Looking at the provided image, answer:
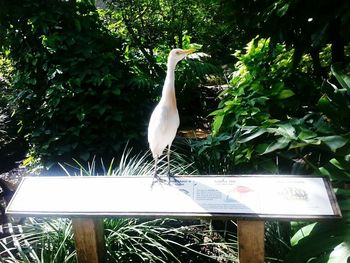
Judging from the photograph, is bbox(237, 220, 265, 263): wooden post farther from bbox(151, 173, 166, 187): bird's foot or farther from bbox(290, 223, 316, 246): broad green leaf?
bbox(151, 173, 166, 187): bird's foot

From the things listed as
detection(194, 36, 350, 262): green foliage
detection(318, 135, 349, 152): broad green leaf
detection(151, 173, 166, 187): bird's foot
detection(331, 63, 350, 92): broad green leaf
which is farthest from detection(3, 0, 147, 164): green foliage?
detection(318, 135, 349, 152): broad green leaf

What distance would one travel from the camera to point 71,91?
12.4 ft

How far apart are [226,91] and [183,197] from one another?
1921mm

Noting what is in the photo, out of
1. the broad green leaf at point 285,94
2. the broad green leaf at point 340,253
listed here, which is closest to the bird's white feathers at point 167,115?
the broad green leaf at point 340,253

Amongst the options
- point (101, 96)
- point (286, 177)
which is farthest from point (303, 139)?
point (101, 96)

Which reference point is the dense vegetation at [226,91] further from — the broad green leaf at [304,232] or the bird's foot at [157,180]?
the bird's foot at [157,180]

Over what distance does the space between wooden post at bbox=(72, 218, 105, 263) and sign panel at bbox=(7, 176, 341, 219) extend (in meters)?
0.17

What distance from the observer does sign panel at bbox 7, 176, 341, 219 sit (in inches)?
71.7

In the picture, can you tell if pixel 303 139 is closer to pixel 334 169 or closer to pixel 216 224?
pixel 334 169

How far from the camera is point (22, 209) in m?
1.97

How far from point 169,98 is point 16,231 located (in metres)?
2.04

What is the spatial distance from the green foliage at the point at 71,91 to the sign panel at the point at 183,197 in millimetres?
1580

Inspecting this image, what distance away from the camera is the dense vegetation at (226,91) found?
2402mm

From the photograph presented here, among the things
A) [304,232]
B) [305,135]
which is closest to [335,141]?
[305,135]
